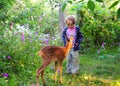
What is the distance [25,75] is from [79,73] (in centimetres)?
166

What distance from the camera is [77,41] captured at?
7441mm

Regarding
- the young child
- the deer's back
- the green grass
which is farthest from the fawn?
the green grass

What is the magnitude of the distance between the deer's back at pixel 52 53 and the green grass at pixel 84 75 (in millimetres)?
642

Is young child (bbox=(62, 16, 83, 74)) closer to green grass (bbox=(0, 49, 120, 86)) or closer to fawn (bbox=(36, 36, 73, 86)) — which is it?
green grass (bbox=(0, 49, 120, 86))

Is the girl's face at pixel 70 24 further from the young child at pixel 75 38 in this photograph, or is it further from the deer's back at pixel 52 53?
the deer's back at pixel 52 53

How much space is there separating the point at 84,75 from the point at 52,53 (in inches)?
63.4

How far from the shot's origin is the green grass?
22.0 ft

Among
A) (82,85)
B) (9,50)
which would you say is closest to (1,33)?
(9,50)

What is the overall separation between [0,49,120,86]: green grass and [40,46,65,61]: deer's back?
0.64 m

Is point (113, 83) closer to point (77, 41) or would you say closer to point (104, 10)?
point (77, 41)

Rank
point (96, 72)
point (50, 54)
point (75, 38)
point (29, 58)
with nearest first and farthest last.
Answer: point (50, 54)
point (75, 38)
point (29, 58)
point (96, 72)

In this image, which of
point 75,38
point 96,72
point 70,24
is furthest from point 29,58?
point 96,72

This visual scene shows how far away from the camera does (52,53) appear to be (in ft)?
21.5

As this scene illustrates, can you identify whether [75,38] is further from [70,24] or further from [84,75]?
[84,75]
